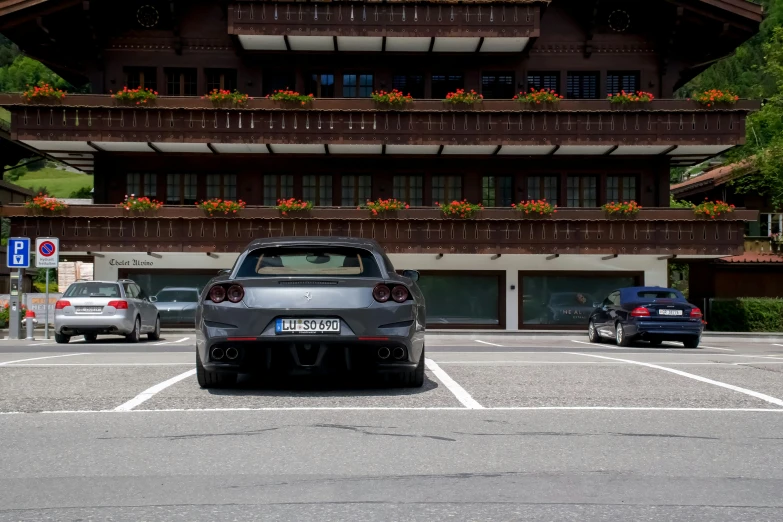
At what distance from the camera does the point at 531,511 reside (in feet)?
16.1

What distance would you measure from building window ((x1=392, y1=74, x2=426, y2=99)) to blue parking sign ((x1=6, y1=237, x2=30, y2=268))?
16.2m

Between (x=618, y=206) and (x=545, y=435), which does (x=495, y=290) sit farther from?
(x=545, y=435)

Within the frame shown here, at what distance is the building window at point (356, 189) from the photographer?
37844mm

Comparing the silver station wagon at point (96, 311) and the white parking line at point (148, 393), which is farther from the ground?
the silver station wagon at point (96, 311)

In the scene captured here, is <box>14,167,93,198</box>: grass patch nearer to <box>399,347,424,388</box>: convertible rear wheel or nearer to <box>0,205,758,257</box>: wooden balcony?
<box>0,205,758,257</box>: wooden balcony

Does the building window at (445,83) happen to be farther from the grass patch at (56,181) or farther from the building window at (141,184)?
the grass patch at (56,181)

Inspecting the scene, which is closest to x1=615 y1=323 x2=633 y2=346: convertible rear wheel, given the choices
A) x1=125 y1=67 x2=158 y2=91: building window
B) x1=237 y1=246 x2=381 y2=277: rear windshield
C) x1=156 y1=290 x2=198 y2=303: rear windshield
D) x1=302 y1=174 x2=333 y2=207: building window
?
x1=237 y1=246 x2=381 y2=277: rear windshield

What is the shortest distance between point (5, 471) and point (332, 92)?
107 ft

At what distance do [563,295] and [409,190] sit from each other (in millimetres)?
6805

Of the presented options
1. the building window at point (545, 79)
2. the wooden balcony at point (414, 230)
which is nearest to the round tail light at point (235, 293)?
the wooden balcony at point (414, 230)

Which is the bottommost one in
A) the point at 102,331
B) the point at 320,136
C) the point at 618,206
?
the point at 102,331

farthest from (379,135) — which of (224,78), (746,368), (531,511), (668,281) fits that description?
(531,511)

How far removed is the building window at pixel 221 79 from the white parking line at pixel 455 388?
26.0 metres

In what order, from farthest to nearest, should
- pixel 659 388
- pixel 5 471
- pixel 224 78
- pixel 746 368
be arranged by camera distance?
pixel 224 78 < pixel 746 368 < pixel 659 388 < pixel 5 471
